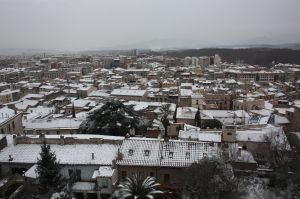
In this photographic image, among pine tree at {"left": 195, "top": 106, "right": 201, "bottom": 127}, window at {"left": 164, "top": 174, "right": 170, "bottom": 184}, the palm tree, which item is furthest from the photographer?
pine tree at {"left": 195, "top": 106, "right": 201, "bottom": 127}

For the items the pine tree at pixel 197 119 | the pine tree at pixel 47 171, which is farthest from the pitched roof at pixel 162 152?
the pine tree at pixel 197 119

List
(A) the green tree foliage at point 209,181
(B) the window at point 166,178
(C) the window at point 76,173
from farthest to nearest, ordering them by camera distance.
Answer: (B) the window at point 166,178
(C) the window at point 76,173
(A) the green tree foliage at point 209,181

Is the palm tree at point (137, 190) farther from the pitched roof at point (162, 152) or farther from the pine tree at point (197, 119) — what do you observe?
the pine tree at point (197, 119)

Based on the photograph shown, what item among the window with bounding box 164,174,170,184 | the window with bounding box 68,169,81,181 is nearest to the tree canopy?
the window with bounding box 68,169,81,181

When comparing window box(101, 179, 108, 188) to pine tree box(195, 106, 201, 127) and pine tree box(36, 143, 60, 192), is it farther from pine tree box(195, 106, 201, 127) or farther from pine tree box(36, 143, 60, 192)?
pine tree box(195, 106, 201, 127)

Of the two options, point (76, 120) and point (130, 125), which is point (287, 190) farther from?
point (76, 120)

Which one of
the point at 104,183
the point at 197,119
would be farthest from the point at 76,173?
the point at 197,119

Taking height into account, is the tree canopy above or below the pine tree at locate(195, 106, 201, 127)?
above
